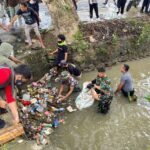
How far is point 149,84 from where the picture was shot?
10.6m

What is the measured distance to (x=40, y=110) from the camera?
888 cm

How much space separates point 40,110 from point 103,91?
1.70m

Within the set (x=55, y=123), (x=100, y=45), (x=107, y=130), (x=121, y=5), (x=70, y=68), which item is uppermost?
(x=121, y=5)

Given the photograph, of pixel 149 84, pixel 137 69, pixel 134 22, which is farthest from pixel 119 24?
pixel 149 84

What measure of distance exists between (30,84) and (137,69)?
363cm

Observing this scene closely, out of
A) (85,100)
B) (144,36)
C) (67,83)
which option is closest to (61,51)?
(67,83)

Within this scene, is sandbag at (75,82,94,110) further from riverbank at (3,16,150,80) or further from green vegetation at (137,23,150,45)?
green vegetation at (137,23,150,45)

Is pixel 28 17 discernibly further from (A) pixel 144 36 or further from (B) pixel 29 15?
(A) pixel 144 36

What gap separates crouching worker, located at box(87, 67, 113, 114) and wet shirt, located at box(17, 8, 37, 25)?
2894 millimetres

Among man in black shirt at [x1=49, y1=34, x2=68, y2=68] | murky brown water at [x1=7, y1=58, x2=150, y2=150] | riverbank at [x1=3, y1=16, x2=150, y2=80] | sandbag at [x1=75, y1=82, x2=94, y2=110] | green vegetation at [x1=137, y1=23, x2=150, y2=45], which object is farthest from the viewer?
green vegetation at [x1=137, y1=23, x2=150, y2=45]

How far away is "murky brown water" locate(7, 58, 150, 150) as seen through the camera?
8.07 meters

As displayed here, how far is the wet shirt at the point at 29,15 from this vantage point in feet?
34.3

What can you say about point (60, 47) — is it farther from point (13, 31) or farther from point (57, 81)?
point (13, 31)

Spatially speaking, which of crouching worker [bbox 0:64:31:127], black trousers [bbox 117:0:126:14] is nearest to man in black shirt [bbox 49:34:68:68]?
crouching worker [bbox 0:64:31:127]
